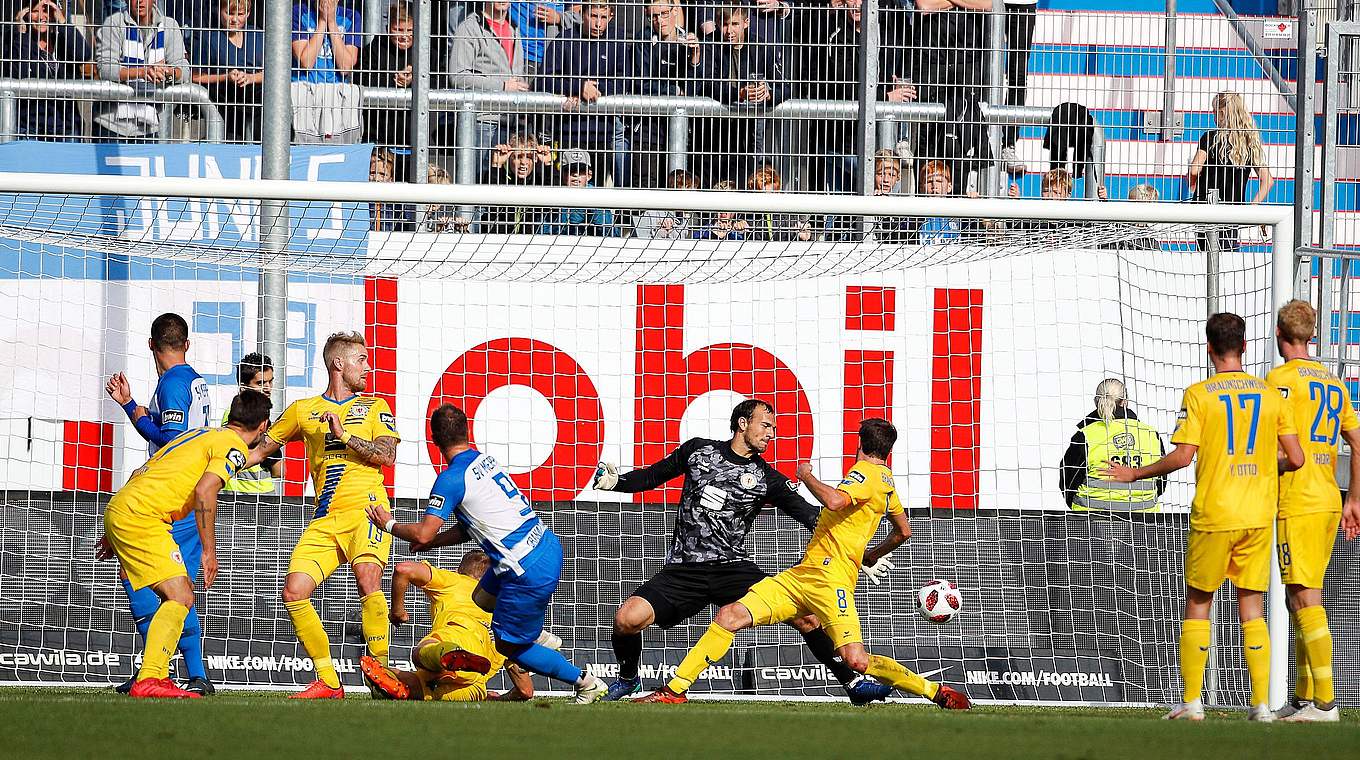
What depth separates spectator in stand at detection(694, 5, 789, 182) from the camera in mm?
10797

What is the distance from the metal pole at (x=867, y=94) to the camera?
34.9ft

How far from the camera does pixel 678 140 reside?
10.8 metres

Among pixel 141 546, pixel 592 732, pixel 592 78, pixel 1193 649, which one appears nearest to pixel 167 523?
pixel 141 546

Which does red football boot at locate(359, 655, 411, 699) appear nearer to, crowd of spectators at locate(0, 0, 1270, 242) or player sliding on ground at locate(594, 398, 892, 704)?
player sliding on ground at locate(594, 398, 892, 704)

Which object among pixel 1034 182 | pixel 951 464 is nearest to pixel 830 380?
pixel 951 464

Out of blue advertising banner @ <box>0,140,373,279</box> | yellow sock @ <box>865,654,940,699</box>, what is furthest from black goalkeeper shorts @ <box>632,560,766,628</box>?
blue advertising banner @ <box>0,140,373,279</box>

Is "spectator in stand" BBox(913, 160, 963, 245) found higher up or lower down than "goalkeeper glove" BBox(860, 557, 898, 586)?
higher up

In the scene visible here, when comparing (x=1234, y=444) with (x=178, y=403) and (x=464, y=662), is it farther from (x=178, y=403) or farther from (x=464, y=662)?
(x=178, y=403)

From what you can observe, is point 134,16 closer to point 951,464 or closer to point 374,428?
point 374,428

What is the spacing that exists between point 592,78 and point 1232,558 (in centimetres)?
527

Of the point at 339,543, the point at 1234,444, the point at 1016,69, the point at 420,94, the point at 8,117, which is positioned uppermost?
the point at 1016,69

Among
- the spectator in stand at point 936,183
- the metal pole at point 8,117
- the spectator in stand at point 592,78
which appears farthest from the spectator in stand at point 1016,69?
the metal pole at point 8,117

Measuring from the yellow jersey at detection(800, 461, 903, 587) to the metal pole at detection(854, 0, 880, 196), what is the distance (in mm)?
2642

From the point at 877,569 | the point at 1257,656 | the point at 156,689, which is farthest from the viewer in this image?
the point at 877,569
